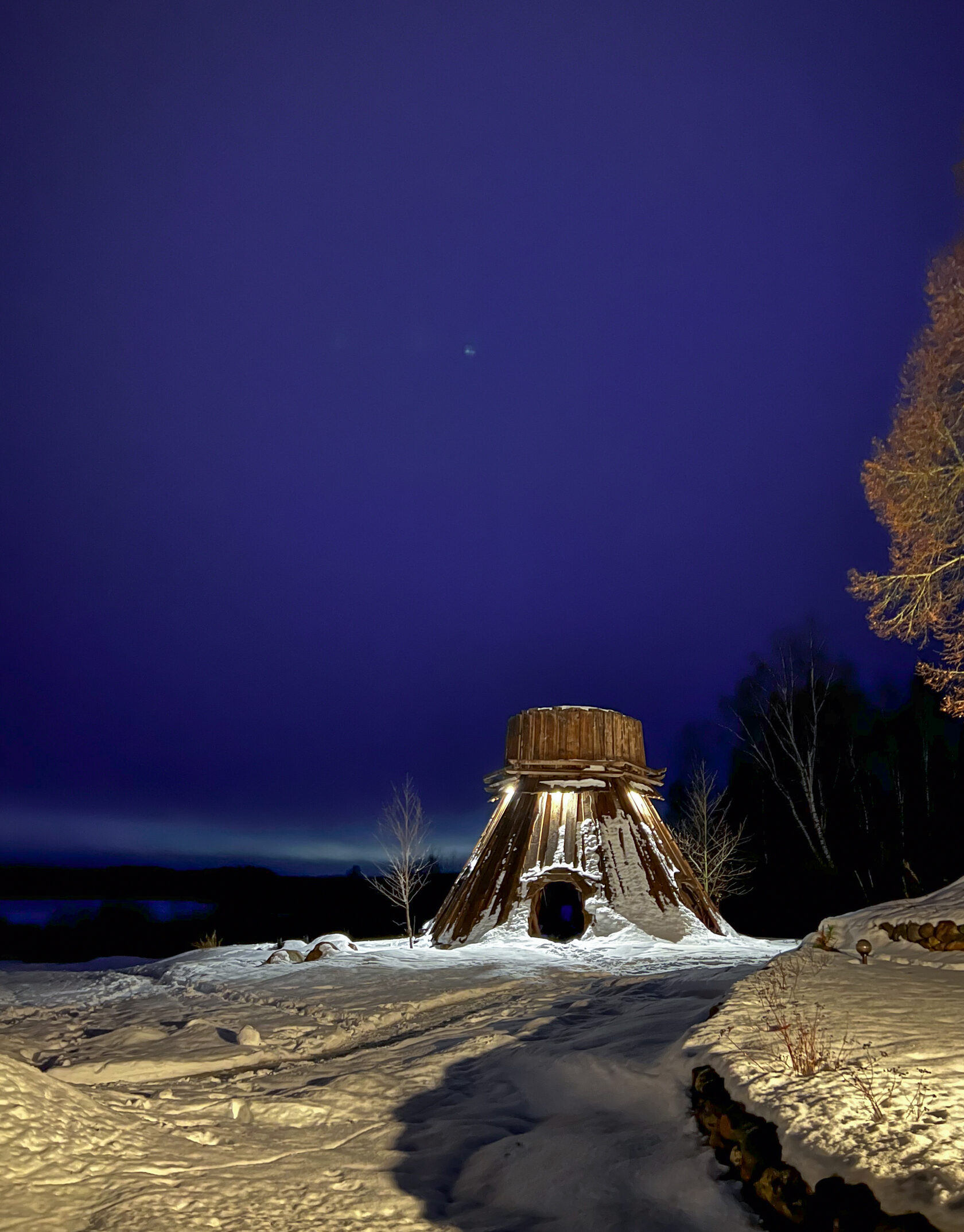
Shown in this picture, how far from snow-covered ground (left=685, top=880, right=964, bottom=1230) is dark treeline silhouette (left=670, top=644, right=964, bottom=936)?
18.9 meters

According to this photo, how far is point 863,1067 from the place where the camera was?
4176 millimetres

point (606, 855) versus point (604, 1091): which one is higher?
point (606, 855)

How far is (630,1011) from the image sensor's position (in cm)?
800

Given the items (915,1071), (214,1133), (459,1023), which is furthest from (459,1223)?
(459,1023)

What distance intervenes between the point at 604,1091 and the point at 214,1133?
2753 mm

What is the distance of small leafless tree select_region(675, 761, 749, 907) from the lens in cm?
2447

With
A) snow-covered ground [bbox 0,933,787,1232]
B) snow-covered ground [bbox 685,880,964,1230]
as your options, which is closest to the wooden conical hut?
snow-covered ground [bbox 0,933,787,1232]

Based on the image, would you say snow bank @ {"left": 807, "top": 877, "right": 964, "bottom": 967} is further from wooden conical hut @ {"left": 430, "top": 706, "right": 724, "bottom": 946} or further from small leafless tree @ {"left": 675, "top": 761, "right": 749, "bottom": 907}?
small leafless tree @ {"left": 675, "top": 761, "right": 749, "bottom": 907}

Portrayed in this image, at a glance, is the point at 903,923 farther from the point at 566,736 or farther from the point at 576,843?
the point at 566,736

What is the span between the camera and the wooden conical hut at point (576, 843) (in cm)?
1748

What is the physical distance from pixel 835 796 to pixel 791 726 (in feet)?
13.9

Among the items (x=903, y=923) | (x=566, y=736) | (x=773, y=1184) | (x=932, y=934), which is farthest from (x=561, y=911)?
(x=773, y=1184)

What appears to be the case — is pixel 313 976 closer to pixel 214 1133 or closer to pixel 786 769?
→ pixel 214 1133

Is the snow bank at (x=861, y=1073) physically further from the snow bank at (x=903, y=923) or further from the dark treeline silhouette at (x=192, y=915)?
the dark treeline silhouette at (x=192, y=915)
